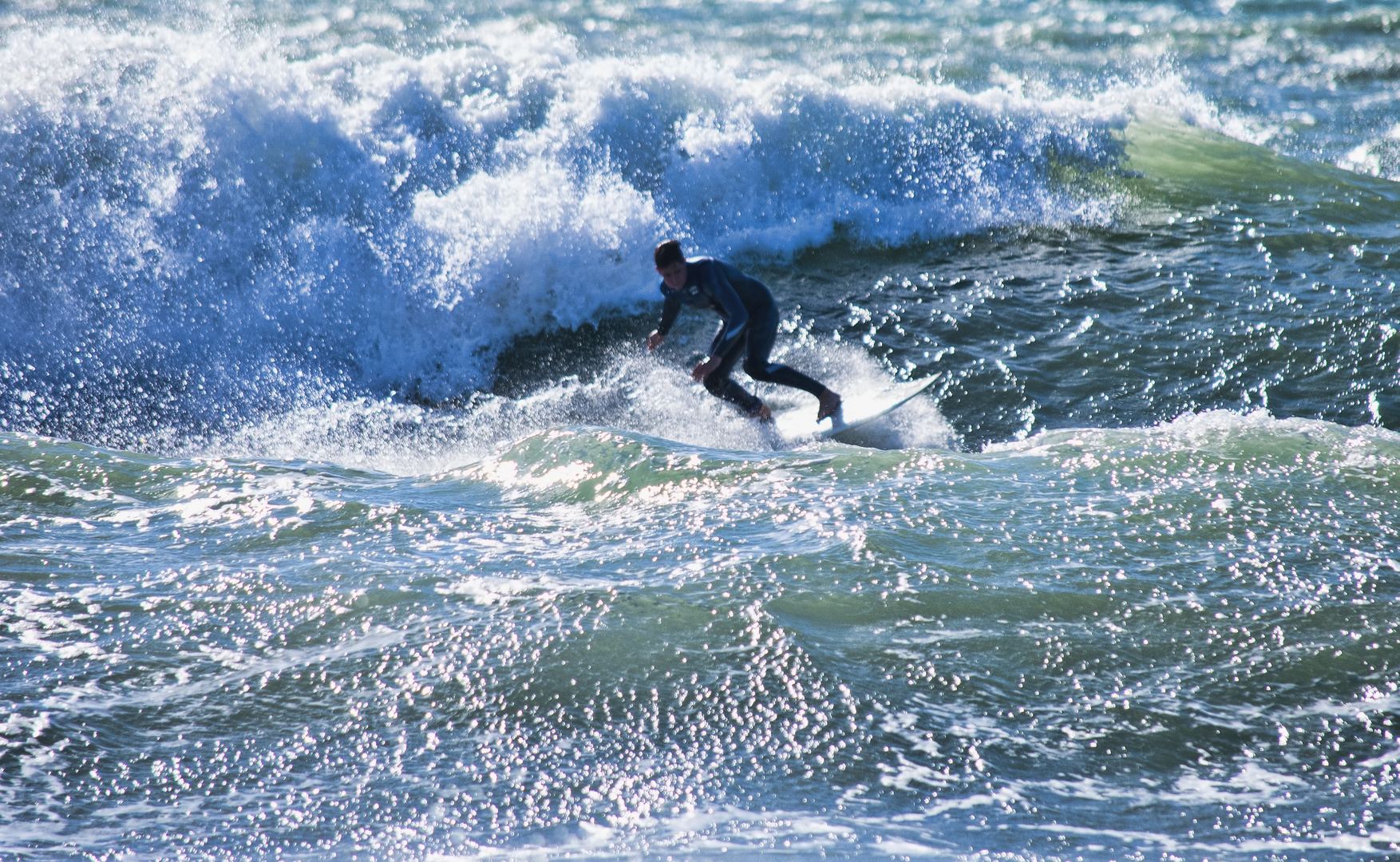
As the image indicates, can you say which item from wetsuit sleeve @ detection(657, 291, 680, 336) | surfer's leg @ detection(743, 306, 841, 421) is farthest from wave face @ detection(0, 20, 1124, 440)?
surfer's leg @ detection(743, 306, 841, 421)

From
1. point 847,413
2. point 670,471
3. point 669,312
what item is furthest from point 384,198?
point 670,471

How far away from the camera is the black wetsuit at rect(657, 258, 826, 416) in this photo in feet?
26.5

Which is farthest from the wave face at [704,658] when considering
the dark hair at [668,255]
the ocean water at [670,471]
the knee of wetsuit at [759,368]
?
the knee of wetsuit at [759,368]

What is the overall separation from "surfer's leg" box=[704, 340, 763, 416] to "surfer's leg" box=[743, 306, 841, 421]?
0.59ft

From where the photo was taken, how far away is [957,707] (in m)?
4.57

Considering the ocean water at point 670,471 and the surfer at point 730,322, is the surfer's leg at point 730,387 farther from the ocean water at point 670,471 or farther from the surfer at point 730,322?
the ocean water at point 670,471

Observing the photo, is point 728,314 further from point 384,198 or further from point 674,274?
point 384,198

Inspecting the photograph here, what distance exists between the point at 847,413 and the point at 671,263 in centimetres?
188

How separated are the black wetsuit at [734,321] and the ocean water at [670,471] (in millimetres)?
456

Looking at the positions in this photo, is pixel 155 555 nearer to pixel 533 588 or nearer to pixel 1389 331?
pixel 533 588

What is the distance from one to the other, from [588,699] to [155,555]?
2629 mm

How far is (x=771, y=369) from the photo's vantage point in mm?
8750

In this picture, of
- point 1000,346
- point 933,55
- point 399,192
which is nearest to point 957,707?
point 1000,346

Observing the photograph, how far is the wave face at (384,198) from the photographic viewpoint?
403 inches
